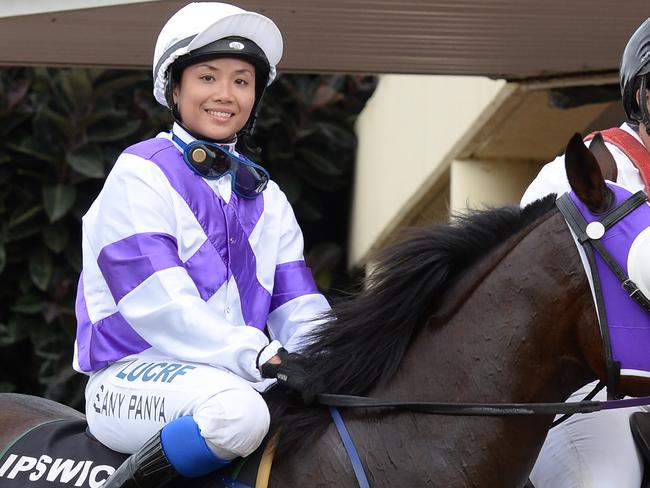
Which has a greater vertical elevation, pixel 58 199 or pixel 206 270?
pixel 206 270

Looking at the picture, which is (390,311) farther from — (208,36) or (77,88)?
(77,88)

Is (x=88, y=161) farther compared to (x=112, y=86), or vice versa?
(x=112, y=86)

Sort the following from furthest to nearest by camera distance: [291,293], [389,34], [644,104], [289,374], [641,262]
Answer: [389,34] < [291,293] < [644,104] < [289,374] < [641,262]

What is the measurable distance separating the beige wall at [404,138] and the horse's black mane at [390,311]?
3389 mm

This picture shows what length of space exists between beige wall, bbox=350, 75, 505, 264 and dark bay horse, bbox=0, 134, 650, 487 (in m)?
3.44

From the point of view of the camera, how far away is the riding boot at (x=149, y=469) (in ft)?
9.97

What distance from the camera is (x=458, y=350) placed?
3.14m

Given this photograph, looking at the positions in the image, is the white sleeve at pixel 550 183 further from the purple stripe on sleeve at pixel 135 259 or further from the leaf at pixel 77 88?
the leaf at pixel 77 88

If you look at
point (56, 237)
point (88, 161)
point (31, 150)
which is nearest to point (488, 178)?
point (88, 161)

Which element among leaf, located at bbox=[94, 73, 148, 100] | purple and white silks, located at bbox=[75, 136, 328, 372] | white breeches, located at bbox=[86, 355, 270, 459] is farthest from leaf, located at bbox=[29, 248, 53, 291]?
white breeches, located at bbox=[86, 355, 270, 459]

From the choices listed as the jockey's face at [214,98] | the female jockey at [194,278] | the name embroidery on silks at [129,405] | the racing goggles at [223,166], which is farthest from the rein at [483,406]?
the jockey's face at [214,98]

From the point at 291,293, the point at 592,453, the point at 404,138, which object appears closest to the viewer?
the point at 592,453

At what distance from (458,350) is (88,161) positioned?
701 centimetres

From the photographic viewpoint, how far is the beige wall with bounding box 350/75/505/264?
780 cm
